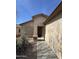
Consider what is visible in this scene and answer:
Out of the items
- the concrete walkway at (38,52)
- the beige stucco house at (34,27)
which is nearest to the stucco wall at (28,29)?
the beige stucco house at (34,27)

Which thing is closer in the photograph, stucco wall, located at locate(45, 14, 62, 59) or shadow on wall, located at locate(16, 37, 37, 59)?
shadow on wall, located at locate(16, 37, 37, 59)

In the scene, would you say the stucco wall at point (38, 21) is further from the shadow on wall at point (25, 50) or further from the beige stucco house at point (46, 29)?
the shadow on wall at point (25, 50)

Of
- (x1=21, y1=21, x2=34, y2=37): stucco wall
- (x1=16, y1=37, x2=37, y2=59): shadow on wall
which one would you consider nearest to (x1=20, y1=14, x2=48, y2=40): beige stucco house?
(x1=21, y1=21, x2=34, y2=37): stucco wall

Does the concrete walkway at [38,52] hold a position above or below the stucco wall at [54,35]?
below

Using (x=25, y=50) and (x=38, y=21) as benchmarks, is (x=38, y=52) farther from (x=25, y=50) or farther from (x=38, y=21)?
(x=38, y=21)

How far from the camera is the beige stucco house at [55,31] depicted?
6.14 ft

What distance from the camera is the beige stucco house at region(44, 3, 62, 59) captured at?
1.87m

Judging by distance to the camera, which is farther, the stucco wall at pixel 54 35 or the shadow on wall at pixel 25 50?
the stucco wall at pixel 54 35

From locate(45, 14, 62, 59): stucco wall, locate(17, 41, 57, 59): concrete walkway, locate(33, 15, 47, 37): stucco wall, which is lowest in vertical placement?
locate(17, 41, 57, 59): concrete walkway

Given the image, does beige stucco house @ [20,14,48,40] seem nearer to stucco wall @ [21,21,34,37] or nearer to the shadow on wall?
stucco wall @ [21,21,34,37]
